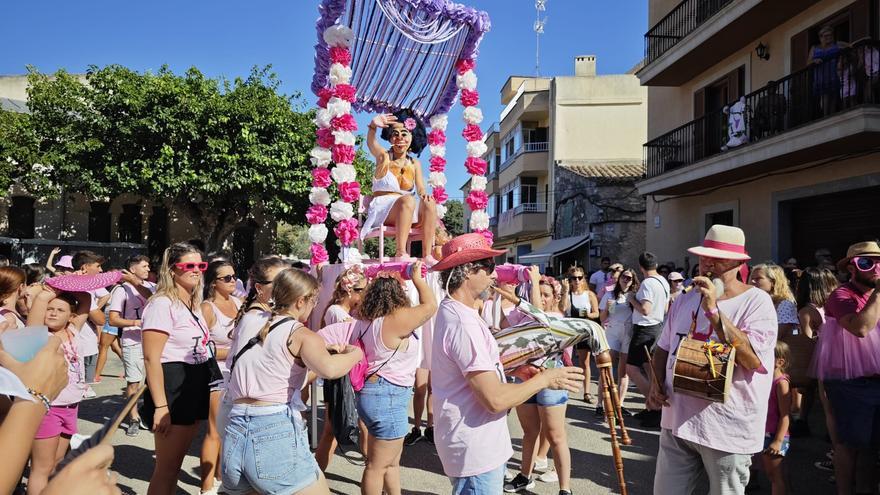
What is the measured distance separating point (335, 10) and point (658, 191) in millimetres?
A: 10688

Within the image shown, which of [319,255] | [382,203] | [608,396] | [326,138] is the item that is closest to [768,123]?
[382,203]

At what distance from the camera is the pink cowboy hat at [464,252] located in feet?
9.74

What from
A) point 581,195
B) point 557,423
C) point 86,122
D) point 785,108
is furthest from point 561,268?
point 557,423

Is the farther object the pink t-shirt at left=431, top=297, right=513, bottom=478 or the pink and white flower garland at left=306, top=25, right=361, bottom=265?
the pink and white flower garland at left=306, top=25, right=361, bottom=265

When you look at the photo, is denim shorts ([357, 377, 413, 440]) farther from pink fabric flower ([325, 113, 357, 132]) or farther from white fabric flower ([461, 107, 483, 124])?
white fabric flower ([461, 107, 483, 124])

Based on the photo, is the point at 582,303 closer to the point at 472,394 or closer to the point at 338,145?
the point at 338,145

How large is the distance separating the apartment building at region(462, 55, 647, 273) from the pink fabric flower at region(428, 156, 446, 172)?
46.6 ft

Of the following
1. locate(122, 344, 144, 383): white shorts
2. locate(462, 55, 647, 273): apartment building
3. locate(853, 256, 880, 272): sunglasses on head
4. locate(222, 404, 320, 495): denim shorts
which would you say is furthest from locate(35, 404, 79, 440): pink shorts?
locate(462, 55, 647, 273): apartment building

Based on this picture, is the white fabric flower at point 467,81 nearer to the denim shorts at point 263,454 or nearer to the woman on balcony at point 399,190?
the woman on balcony at point 399,190

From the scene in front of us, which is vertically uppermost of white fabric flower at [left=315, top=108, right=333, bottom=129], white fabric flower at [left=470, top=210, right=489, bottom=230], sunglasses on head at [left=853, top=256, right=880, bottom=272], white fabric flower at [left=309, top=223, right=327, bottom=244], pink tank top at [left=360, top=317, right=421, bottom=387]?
white fabric flower at [left=315, top=108, right=333, bottom=129]

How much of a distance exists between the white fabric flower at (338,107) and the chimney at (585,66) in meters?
25.1

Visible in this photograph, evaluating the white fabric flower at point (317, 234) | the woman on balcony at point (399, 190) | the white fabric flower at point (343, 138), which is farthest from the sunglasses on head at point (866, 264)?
the white fabric flower at point (317, 234)

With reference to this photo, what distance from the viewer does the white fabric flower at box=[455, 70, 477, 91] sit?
8188 mm

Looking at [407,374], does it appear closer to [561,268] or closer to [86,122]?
[86,122]
